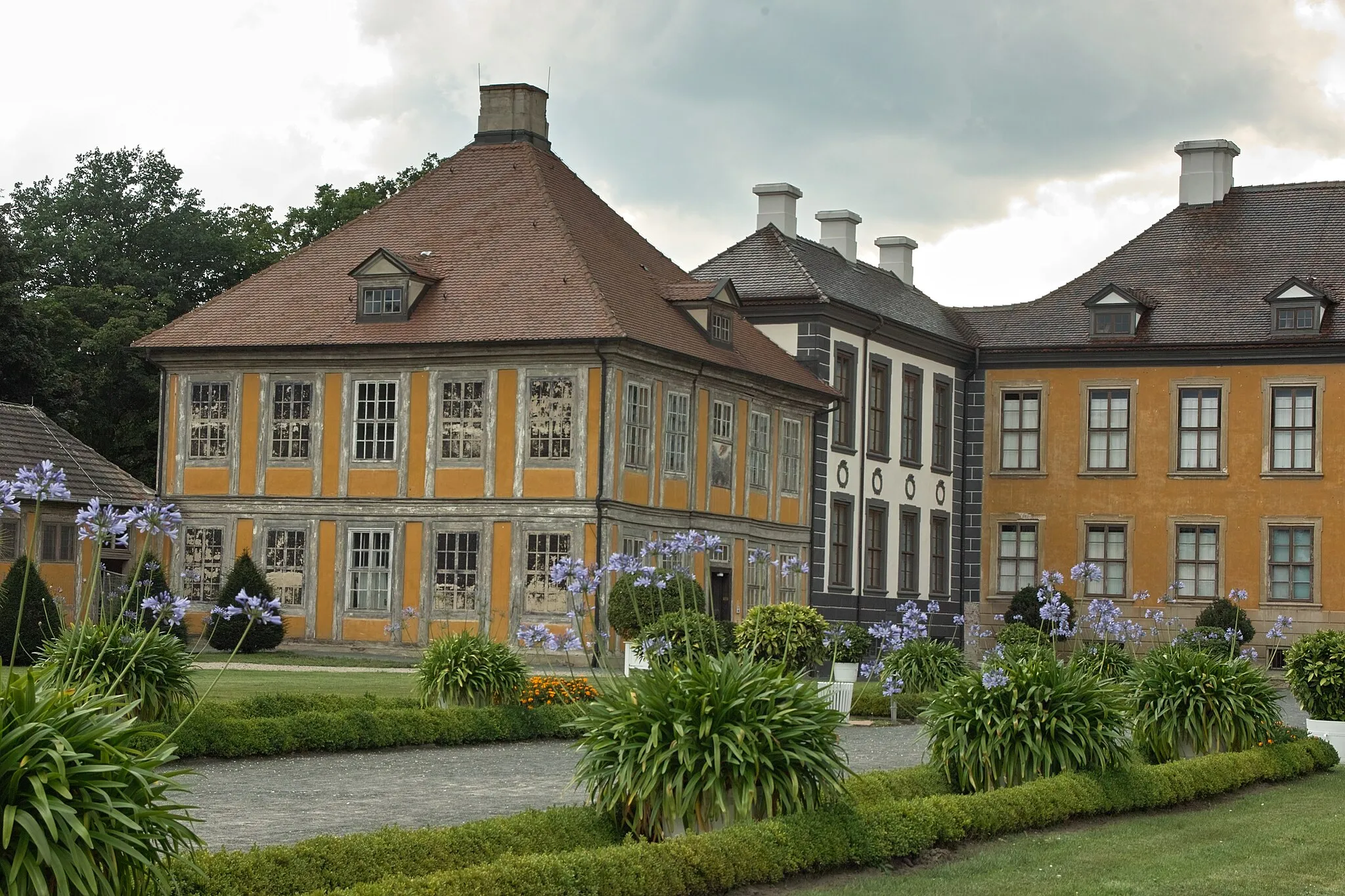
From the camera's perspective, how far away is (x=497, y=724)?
19.7 m

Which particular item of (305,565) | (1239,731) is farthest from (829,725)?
(305,565)

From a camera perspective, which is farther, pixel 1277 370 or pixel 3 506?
pixel 1277 370

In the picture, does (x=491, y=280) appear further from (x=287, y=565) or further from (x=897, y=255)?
(x=897, y=255)

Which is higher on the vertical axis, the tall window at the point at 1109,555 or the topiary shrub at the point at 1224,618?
the tall window at the point at 1109,555

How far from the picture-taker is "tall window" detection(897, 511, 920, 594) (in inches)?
1693

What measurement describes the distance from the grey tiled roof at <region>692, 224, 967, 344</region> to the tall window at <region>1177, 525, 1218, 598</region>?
6.81 m

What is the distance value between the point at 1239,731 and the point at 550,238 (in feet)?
64.2

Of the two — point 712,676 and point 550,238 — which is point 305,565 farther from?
point 712,676

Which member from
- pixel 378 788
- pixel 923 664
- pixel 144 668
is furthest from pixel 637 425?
pixel 378 788

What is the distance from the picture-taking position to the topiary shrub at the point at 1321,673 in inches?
790

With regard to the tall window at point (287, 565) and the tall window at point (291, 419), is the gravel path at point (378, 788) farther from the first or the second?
the tall window at point (291, 419)

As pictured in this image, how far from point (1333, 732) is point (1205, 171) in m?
28.2

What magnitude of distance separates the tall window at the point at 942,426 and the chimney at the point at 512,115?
11.6 m

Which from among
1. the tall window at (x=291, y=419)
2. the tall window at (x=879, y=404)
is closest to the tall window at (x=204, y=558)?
the tall window at (x=291, y=419)
